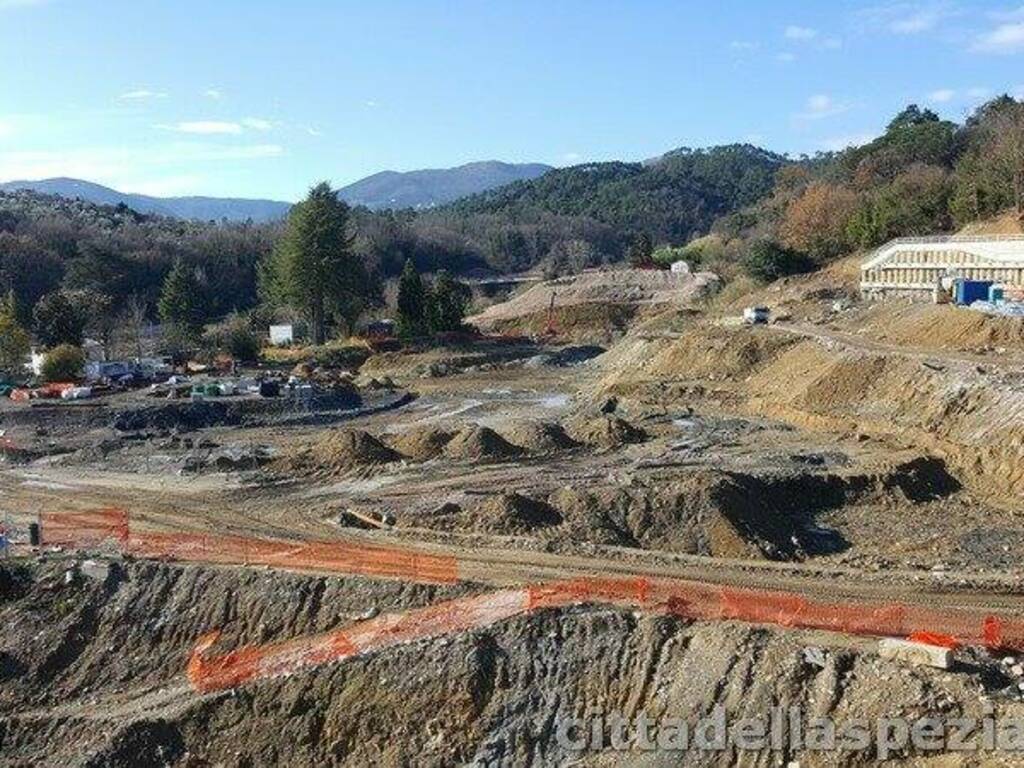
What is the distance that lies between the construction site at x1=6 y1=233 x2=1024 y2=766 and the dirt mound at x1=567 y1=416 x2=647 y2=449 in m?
0.15

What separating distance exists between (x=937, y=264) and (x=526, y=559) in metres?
37.8

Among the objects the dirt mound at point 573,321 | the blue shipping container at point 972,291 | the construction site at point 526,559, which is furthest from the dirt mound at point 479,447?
the dirt mound at point 573,321

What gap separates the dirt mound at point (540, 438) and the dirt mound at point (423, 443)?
228cm

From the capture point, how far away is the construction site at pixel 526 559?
16.5 meters

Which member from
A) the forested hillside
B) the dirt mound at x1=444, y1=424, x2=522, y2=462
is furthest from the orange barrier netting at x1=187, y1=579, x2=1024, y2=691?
the forested hillside

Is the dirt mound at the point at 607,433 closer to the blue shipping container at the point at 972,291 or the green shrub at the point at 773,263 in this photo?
the blue shipping container at the point at 972,291

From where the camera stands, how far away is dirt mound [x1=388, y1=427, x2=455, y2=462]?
34750 millimetres

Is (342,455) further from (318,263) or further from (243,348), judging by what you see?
(318,263)

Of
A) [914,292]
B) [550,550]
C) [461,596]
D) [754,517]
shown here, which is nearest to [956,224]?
[914,292]

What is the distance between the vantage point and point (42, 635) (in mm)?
21531

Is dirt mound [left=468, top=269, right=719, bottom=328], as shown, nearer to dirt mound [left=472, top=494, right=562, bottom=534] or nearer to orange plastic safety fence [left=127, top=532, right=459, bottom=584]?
dirt mound [left=472, top=494, right=562, bottom=534]

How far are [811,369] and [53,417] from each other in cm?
3064

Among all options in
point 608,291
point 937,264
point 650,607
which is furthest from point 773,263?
point 650,607

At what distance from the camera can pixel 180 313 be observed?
6594cm
